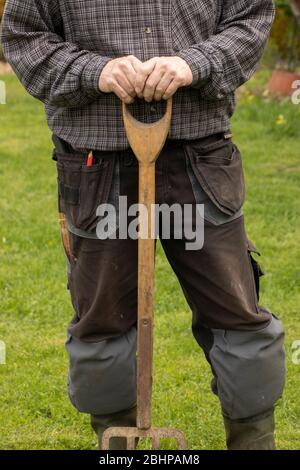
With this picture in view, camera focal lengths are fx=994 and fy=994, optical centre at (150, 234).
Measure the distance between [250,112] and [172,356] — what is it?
186 inches

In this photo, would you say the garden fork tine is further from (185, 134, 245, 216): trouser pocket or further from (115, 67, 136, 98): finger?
(185, 134, 245, 216): trouser pocket

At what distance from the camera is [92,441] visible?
12.3 ft

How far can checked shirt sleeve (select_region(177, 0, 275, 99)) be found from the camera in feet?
9.48

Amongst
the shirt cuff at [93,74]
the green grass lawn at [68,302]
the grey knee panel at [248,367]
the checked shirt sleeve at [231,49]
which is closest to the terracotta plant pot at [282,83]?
the green grass lawn at [68,302]

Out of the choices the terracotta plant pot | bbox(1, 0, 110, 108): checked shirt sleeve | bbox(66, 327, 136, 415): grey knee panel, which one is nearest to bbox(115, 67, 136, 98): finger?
bbox(1, 0, 110, 108): checked shirt sleeve

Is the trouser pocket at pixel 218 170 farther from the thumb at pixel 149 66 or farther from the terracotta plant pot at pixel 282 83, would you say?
the terracotta plant pot at pixel 282 83

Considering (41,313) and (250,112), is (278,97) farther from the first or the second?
(41,313)

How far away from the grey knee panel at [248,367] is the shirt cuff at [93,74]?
0.84 meters

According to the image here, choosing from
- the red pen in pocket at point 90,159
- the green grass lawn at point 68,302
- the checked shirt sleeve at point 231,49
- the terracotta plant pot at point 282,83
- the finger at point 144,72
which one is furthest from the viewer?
the terracotta plant pot at point 282,83

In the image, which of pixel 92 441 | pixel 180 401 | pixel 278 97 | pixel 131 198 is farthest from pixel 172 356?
pixel 278 97

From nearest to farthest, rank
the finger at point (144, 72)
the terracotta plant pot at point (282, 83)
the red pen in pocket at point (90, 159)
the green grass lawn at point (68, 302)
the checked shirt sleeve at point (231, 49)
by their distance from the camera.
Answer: the finger at point (144, 72), the checked shirt sleeve at point (231, 49), the red pen in pocket at point (90, 159), the green grass lawn at point (68, 302), the terracotta plant pot at point (282, 83)

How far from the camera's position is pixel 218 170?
119 inches

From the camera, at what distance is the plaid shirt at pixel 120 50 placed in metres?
2.91

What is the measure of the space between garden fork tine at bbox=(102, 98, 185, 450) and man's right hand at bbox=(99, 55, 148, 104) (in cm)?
6
